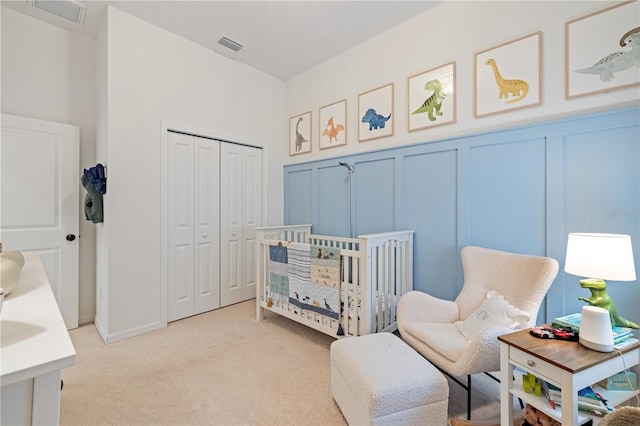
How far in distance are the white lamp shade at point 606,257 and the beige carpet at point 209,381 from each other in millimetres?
925

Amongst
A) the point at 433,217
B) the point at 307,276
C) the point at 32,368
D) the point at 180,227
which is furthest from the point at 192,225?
the point at 32,368

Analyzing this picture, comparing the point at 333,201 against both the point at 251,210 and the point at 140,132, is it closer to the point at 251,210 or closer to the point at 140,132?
the point at 251,210

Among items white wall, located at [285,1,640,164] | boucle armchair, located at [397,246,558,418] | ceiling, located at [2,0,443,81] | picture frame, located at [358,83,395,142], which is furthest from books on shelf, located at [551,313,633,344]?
ceiling, located at [2,0,443,81]

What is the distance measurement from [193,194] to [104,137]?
884 mm

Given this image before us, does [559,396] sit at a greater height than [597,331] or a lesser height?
lesser

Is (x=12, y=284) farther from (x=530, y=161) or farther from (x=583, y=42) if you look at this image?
(x=583, y=42)

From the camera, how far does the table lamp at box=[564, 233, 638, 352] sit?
1.22 metres

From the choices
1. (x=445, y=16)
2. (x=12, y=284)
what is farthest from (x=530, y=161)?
(x=12, y=284)

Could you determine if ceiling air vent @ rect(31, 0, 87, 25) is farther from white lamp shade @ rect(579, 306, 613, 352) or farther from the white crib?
white lamp shade @ rect(579, 306, 613, 352)

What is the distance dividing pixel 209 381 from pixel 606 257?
2.26 m

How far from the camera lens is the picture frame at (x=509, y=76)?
75.9 inches

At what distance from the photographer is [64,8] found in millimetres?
2430

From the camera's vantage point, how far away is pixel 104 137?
2.54 meters

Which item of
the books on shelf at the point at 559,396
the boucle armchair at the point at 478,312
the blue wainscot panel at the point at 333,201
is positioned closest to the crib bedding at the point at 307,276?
the boucle armchair at the point at 478,312
